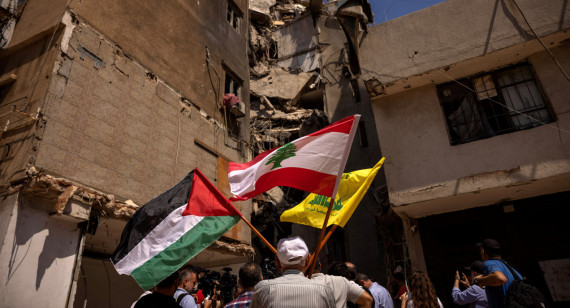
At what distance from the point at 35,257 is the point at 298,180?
4798 mm

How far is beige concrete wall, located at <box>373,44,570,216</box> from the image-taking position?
Result: 6988 millimetres

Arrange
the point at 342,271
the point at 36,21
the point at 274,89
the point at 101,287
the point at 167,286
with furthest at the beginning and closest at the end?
the point at 274,89 < the point at 101,287 < the point at 36,21 < the point at 342,271 < the point at 167,286

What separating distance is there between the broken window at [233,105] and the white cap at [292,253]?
9.38 metres

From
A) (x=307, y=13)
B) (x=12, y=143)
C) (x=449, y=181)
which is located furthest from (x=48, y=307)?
(x=307, y=13)

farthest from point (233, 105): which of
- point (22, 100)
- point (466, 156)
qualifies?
point (466, 156)

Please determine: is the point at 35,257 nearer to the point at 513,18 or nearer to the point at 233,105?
the point at 233,105

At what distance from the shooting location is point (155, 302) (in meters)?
2.83

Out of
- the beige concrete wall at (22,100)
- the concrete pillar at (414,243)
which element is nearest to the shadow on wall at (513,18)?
the concrete pillar at (414,243)

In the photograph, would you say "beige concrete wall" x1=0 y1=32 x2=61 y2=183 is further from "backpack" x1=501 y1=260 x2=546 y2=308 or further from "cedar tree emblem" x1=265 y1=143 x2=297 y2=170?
"backpack" x1=501 y1=260 x2=546 y2=308

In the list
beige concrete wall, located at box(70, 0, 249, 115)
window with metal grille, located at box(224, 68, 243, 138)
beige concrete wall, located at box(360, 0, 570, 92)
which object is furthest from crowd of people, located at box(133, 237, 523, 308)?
window with metal grille, located at box(224, 68, 243, 138)

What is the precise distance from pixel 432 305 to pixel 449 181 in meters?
4.45

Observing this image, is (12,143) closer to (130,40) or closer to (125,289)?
(130,40)

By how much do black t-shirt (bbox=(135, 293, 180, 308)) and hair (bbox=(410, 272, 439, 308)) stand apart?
252cm

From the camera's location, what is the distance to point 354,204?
12.2ft
